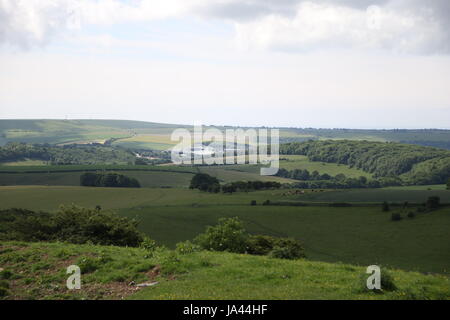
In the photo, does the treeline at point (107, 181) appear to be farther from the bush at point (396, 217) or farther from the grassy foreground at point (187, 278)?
the grassy foreground at point (187, 278)

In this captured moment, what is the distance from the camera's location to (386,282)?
572 inches

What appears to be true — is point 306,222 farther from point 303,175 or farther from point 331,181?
point 303,175

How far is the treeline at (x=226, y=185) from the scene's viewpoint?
381 ft

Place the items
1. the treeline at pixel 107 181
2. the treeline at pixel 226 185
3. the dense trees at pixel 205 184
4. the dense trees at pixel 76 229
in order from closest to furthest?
1. the dense trees at pixel 76 229
2. the treeline at pixel 226 185
3. the dense trees at pixel 205 184
4. the treeline at pixel 107 181

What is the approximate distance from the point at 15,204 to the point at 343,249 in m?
69.2

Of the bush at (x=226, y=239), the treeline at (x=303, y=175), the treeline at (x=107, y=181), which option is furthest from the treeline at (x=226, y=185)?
the bush at (x=226, y=239)

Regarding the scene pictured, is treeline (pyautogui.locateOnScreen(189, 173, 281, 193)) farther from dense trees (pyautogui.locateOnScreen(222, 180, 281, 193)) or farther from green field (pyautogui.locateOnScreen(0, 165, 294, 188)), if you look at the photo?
green field (pyautogui.locateOnScreen(0, 165, 294, 188))

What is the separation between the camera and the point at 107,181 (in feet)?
440

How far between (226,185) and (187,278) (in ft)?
331

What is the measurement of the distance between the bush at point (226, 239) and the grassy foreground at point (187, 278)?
40.7ft

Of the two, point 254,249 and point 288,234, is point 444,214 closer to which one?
point 288,234

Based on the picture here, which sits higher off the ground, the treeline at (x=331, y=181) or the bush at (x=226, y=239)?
the bush at (x=226, y=239)
